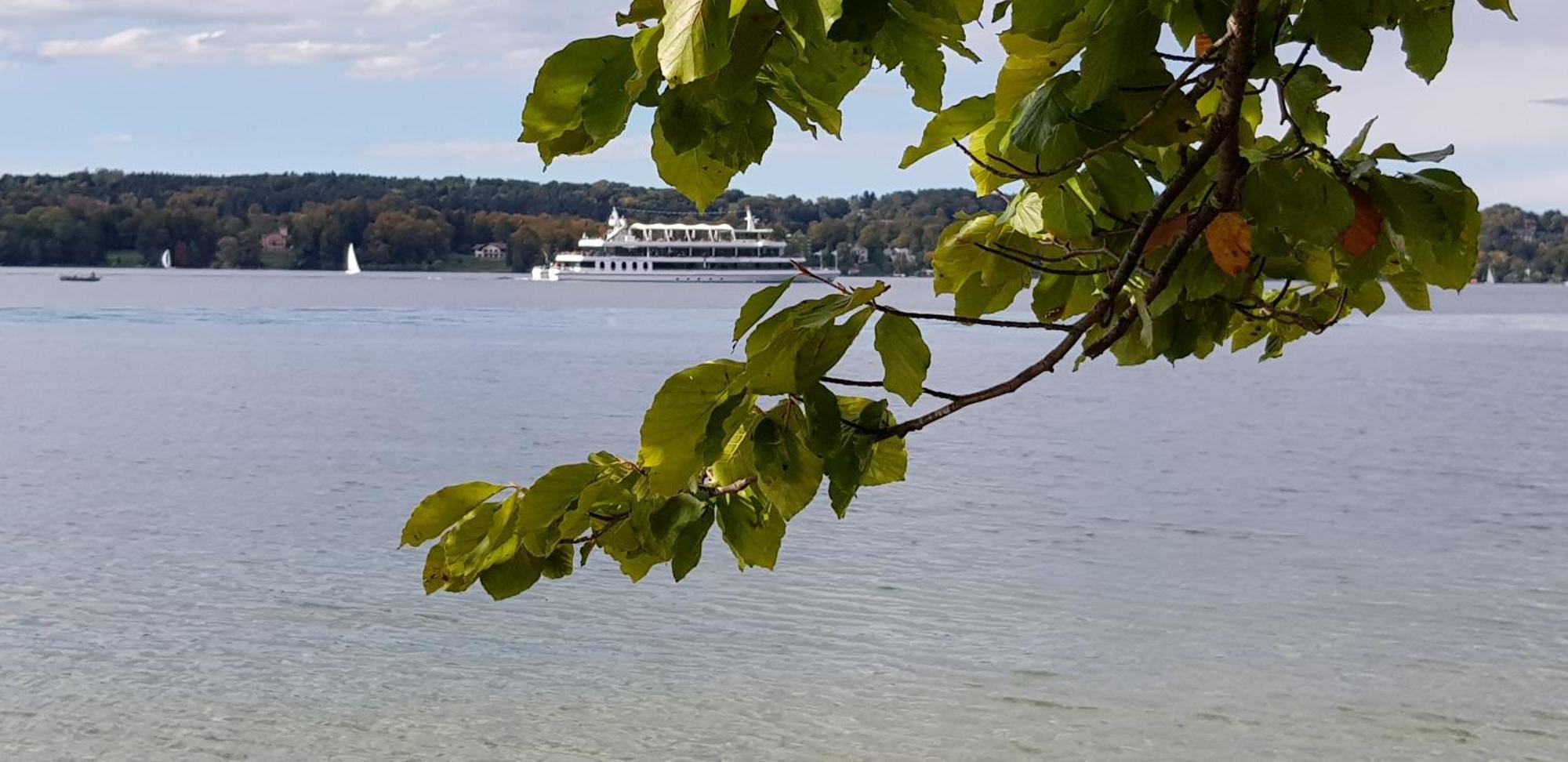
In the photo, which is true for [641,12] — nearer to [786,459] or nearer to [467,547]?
[786,459]

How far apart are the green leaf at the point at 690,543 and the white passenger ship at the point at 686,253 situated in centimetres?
10170

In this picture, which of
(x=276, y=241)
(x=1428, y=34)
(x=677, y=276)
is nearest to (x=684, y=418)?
(x=1428, y=34)

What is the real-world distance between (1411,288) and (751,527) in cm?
66

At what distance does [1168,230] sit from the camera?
1.42 m

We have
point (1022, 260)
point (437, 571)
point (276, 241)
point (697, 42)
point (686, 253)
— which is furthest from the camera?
point (276, 241)

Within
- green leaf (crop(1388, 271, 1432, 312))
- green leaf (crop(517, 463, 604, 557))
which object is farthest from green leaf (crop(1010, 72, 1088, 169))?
green leaf (crop(517, 463, 604, 557))

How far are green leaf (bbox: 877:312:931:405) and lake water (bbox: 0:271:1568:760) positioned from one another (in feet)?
23.0

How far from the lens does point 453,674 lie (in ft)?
31.2

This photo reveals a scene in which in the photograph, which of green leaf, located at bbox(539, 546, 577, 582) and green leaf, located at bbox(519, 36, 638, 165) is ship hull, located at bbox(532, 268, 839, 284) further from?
green leaf, located at bbox(519, 36, 638, 165)

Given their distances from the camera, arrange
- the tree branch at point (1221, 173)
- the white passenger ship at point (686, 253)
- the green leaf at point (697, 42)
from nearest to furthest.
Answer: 1. the green leaf at point (697, 42)
2. the tree branch at point (1221, 173)
3. the white passenger ship at point (686, 253)

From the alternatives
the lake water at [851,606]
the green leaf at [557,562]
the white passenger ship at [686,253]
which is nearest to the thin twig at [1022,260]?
the green leaf at [557,562]

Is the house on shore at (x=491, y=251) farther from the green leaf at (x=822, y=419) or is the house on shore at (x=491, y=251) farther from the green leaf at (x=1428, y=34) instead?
the green leaf at (x=1428, y=34)

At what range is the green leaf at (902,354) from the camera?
53.9 inches

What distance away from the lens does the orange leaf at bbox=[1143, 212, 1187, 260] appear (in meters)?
1.41
